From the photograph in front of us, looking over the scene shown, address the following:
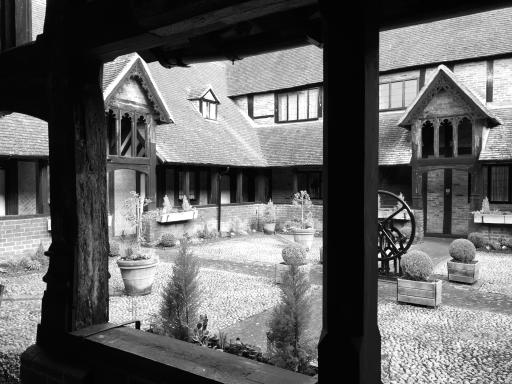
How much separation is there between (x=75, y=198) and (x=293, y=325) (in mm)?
2249

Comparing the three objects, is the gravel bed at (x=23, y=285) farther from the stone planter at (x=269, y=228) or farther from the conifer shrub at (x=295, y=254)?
the stone planter at (x=269, y=228)

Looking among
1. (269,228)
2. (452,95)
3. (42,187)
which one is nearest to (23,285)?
(42,187)

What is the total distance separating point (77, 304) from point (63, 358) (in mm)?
424

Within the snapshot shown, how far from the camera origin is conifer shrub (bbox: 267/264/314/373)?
12.8 feet

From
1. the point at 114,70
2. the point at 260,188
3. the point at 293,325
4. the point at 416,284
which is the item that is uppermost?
the point at 114,70

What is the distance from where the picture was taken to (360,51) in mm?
2023

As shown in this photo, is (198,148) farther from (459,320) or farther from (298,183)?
(459,320)

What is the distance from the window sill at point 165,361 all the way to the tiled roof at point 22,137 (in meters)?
9.69

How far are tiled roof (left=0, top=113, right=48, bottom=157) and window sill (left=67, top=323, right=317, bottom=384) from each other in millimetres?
9686

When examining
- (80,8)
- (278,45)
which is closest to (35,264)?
(80,8)

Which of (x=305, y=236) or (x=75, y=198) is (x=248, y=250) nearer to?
(x=305, y=236)

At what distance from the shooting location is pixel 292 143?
20250mm

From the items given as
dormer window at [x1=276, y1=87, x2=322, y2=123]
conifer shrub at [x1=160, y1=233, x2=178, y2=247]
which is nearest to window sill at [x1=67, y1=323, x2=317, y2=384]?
conifer shrub at [x1=160, y1=233, x2=178, y2=247]

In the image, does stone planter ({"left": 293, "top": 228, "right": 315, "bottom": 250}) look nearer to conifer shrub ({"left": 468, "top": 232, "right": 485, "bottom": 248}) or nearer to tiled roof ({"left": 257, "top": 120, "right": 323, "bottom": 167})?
tiled roof ({"left": 257, "top": 120, "right": 323, "bottom": 167})
